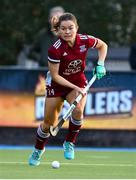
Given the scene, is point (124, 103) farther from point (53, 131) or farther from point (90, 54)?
point (90, 54)

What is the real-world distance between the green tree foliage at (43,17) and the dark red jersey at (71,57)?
11366 millimetres

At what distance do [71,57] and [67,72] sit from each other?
0.23 meters

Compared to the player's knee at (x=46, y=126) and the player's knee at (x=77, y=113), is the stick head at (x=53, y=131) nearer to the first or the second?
the player's knee at (x=46, y=126)

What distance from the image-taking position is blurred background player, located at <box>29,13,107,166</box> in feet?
34.3

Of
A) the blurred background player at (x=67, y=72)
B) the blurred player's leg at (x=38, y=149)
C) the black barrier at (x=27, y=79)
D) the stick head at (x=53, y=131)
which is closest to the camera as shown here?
the blurred background player at (x=67, y=72)

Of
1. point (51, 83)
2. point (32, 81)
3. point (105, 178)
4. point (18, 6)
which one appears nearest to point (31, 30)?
point (18, 6)

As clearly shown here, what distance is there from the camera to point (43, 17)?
75.0ft

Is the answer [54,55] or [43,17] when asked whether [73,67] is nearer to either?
[54,55]

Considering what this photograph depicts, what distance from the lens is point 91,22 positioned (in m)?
23.0

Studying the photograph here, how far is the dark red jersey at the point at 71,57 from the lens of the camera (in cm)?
1050

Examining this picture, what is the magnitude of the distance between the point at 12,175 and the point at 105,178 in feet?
3.47

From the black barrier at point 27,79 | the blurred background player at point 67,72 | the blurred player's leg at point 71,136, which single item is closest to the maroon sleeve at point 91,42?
the blurred background player at point 67,72

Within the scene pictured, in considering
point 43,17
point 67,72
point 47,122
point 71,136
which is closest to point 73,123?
point 71,136

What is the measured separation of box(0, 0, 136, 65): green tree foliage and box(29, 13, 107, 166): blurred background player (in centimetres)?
1132
